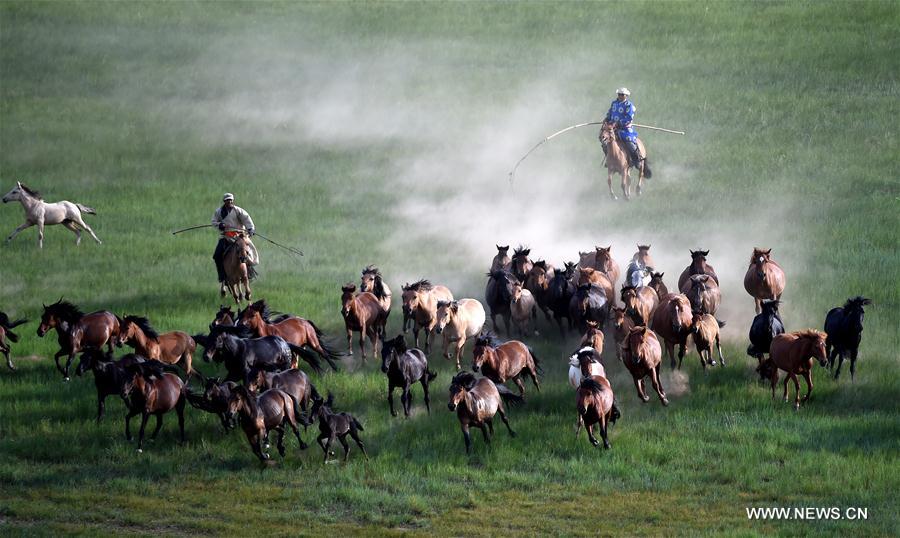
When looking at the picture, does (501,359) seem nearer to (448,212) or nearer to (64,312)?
(64,312)

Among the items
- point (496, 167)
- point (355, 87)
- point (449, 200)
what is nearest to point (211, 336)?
point (449, 200)

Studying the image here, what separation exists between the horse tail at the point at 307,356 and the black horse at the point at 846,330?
7.94m

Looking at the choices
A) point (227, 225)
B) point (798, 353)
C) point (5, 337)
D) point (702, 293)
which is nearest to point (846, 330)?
point (798, 353)

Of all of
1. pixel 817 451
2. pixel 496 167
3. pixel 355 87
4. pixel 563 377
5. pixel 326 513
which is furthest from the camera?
pixel 355 87

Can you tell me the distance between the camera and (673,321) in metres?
22.8

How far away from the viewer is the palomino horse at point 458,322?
77.0 feet

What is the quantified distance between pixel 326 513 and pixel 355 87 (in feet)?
116

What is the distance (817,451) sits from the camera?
19.8 meters

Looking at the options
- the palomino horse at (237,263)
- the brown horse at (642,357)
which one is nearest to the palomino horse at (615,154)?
the palomino horse at (237,263)

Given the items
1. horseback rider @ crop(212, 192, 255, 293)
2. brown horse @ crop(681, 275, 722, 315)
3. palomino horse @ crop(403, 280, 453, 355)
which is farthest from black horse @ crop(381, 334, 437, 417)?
horseback rider @ crop(212, 192, 255, 293)

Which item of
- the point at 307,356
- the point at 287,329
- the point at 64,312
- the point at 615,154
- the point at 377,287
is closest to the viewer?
the point at 307,356

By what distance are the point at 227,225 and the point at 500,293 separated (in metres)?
6.05

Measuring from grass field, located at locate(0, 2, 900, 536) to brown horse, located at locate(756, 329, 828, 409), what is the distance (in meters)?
0.50

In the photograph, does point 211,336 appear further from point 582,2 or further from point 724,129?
point 582,2
